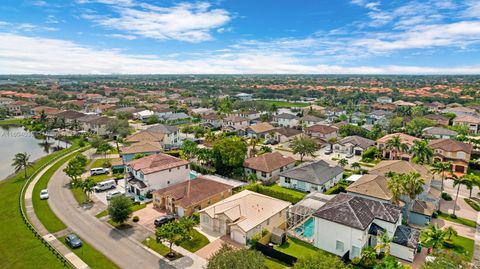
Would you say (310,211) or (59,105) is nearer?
(310,211)

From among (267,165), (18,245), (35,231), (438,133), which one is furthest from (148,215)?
(438,133)

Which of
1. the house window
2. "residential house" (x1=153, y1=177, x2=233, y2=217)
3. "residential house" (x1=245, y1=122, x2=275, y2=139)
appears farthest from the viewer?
"residential house" (x1=245, y1=122, x2=275, y2=139)

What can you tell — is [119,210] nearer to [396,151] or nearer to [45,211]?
[45,211]

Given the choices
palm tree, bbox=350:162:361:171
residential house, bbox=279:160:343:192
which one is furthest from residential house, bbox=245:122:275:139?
residential house, bbox=279:160:343:192

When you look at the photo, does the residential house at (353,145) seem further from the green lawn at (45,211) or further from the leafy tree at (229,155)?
the green lawn at (45,211)

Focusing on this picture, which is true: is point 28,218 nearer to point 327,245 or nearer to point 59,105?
point 327,245

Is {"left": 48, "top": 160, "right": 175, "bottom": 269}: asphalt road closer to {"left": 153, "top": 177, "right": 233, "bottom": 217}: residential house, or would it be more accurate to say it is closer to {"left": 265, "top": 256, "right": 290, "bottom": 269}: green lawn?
{"left": 153, "top": 177, "right": 233, "bottom": 217}: residential house

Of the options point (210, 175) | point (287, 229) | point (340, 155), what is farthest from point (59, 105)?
point (287, 229)
